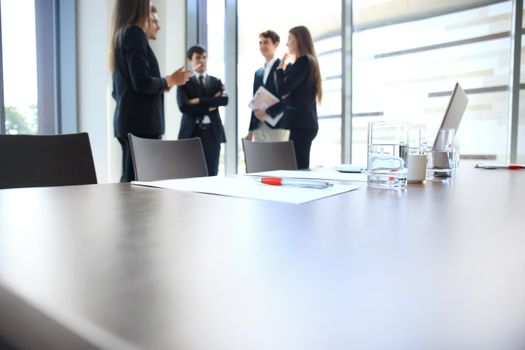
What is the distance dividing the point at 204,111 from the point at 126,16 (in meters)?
1.01

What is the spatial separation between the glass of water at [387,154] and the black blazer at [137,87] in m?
1.41

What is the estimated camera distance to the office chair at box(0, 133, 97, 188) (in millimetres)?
1117

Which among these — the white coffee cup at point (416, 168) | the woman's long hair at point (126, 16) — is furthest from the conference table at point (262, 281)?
the woman's long hair at point (126, 16)

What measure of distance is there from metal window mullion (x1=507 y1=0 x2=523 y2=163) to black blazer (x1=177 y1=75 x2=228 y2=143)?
2.11 metres

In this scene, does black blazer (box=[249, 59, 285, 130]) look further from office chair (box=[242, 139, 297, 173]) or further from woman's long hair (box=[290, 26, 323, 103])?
office chair (box=[242, 139, 297, 173])

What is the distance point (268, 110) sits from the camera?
3047mm

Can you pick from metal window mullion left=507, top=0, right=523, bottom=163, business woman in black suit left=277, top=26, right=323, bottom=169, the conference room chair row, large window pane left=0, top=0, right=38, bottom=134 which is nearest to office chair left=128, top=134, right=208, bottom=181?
the conference room chair row

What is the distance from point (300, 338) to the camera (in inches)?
6.3

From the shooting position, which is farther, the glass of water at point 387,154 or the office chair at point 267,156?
the office chair at point 267,156

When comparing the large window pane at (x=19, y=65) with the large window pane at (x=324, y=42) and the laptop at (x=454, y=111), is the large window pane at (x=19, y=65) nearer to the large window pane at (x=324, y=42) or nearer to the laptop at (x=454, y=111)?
the large window pane at (x=324, y=42)

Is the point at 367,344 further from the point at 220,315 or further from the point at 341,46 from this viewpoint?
the point at 341,46

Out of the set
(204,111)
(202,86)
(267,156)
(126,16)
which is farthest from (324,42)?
(267,156)

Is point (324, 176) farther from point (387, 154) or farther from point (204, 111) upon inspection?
point (204, 111)

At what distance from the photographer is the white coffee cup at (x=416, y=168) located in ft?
3.08
